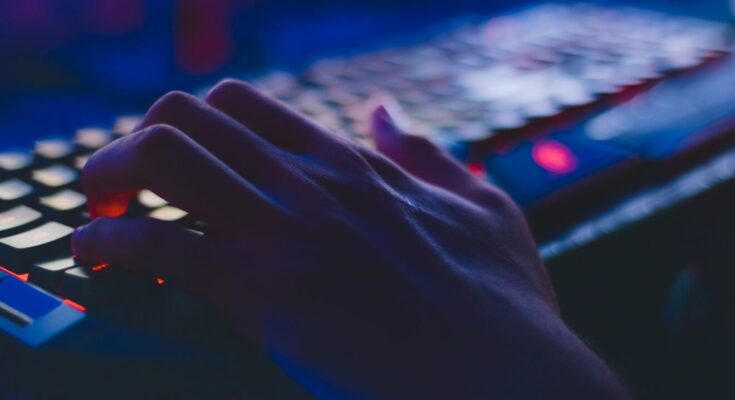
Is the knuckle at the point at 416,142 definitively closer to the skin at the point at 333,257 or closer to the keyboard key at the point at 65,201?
the skin at the point at 333,257

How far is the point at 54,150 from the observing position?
1.76ft

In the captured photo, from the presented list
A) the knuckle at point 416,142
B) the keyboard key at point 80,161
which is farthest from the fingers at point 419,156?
the keyboard key at point 80,161

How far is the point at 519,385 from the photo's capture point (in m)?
0.40

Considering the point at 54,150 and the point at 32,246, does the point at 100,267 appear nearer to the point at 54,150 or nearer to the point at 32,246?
the point at 32,246

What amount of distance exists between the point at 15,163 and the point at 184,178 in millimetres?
174

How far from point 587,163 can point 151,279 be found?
382 millimetres

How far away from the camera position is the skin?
385 millimetres

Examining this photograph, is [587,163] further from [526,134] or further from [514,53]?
[514,53]

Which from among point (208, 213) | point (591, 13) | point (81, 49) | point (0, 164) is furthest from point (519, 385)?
point (591, 13)

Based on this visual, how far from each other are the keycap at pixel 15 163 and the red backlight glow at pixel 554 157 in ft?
1.33

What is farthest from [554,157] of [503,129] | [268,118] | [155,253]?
[155,253]

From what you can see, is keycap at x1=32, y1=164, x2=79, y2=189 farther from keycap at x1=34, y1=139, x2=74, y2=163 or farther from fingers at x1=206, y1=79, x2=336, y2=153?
fingers at x1=206, y1=79, x2=336, y2=153

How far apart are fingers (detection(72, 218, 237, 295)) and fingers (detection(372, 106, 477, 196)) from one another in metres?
0.21

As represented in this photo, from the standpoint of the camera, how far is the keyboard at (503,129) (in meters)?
0.40
